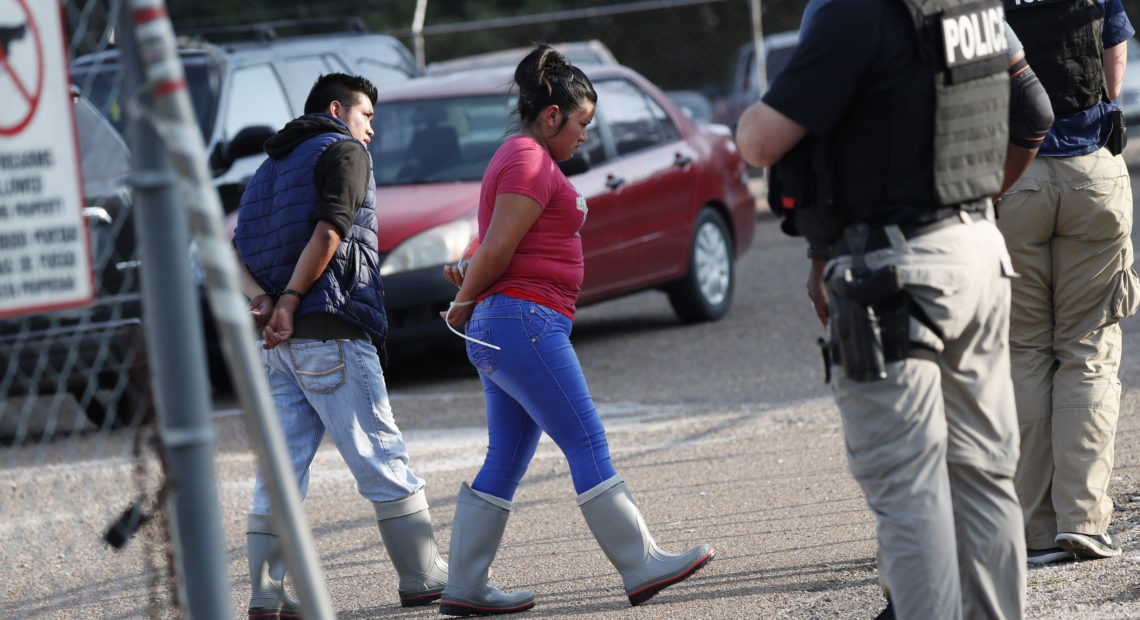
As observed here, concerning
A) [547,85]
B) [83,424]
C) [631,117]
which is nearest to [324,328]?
[547,85]

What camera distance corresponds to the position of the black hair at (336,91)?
4.64 metres

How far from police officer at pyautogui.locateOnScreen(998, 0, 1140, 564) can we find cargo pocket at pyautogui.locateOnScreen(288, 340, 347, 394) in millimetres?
2087

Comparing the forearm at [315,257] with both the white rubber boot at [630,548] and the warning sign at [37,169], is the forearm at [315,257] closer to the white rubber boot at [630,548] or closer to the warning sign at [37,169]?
the white rubber boot at [630,548]

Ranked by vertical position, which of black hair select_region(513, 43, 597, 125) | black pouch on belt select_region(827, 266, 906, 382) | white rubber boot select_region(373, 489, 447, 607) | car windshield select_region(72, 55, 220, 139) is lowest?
white rubber boot select_region(373, 489, 447, 607)

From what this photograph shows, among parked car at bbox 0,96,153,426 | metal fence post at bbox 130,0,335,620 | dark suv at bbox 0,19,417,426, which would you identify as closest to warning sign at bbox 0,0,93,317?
metal fence post at bbox 130,0,335,620

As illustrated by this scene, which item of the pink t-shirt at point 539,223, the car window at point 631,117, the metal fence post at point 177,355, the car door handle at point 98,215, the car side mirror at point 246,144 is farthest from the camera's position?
the car window at point 631,117

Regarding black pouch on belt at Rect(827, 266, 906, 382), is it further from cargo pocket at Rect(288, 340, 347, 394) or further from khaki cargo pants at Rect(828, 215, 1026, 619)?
cargo pocket at Rect(288, 340, 347, 394)

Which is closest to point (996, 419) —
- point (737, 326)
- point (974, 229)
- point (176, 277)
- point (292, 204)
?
point (974, 229)

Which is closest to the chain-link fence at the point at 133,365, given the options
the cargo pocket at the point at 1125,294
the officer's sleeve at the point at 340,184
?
the officer's sleeve at the point at 340,184

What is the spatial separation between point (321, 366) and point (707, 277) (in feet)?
19.1

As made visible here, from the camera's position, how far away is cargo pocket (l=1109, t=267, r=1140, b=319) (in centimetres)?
446

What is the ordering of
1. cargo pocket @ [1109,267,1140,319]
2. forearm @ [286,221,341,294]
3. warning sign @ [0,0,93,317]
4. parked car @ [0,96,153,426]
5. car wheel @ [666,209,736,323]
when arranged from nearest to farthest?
1. warning sign @ [0,0,93,317]
2. forearm @ [286,221,341,294]
3. cargo pocket @ [1109,267,1140,319]
4. parked car @ [0,96,153,426]
5. car wheel @ [666,209,736,323]

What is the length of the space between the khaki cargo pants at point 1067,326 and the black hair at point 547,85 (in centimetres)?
135

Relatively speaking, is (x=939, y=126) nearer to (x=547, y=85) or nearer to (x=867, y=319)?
(x=867, y=319)
